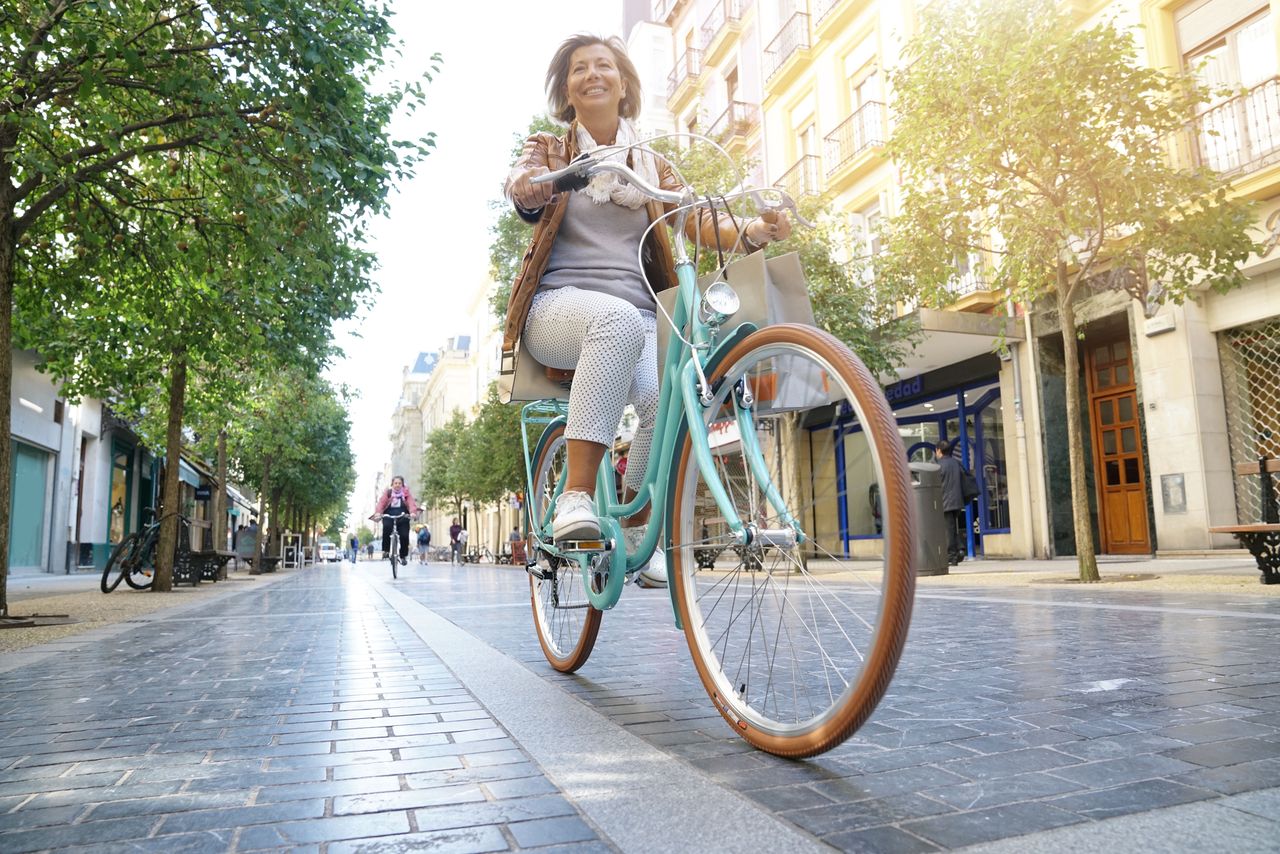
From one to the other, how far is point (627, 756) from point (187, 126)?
303 inches

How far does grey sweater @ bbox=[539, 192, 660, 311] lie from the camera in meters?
3.21

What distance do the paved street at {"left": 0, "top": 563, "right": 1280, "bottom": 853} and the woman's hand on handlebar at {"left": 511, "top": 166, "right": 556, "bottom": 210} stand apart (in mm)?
1604

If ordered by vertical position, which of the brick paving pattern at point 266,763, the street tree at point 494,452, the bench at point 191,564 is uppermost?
the street tree at point 494,452

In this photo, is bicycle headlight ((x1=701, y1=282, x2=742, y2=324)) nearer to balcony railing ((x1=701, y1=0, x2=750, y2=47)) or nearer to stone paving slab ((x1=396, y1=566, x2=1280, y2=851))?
stone paving slab ((x1=396, y1=566, x2=1280, y2=851))

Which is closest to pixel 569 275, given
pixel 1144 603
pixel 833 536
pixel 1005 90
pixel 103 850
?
pixel 833 536

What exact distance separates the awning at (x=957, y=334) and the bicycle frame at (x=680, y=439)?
13445mm

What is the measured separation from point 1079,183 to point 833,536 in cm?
873

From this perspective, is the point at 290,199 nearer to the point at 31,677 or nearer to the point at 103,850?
the point at 31,677

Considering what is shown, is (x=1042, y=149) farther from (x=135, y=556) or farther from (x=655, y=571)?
(x=135, y=556)

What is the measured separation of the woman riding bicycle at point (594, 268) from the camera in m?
2.98

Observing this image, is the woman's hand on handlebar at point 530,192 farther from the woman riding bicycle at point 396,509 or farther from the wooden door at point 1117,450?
the woman riding bicycle at point 396,509

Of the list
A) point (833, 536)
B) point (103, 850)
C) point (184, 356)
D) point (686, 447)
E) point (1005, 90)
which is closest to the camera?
point (103, 850)

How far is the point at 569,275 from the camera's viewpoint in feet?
10.5

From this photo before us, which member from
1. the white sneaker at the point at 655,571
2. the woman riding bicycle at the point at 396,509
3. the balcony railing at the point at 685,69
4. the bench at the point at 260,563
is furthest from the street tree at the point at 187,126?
the balcony railing at the point at 685,69
